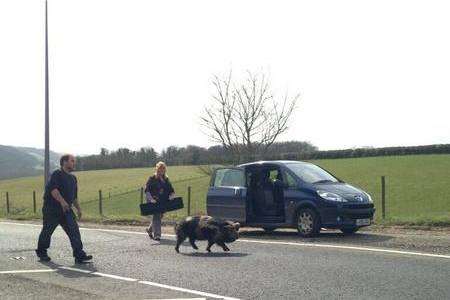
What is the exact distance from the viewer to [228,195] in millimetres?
15273

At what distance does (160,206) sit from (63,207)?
394 cm

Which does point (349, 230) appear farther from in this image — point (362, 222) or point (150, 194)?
point (150, 194)

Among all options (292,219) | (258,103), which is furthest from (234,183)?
(258,103)

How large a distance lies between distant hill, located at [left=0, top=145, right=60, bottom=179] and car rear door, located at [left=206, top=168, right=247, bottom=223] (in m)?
95.6

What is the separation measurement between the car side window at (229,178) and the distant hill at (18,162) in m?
95.5

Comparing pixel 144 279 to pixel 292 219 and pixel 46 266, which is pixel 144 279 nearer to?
pixel 46 266

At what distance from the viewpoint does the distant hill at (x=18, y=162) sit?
111m

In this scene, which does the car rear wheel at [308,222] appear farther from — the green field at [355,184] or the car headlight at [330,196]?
the green field at [355,184]

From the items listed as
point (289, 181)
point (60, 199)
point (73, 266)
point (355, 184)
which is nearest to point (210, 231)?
point (73, 266)

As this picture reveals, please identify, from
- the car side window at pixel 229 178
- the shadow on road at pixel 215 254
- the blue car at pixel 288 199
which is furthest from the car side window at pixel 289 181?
the shadow on road at pixel 215 254

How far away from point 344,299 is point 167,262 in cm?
399

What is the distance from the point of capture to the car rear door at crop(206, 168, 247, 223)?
15.0m

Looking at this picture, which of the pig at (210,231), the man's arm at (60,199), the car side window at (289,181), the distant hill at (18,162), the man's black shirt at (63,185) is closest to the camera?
the man's arm at (60,199)

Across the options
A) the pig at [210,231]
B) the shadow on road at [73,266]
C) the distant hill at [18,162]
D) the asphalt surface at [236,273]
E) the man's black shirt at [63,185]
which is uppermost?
the distant hill at [18,162]
